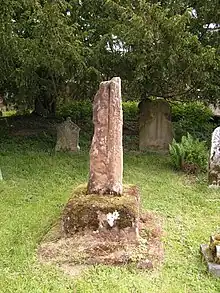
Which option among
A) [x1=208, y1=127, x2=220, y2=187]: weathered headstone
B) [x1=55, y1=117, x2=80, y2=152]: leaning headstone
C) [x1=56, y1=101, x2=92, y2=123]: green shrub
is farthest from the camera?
[x1=56, y1=101, x2=92, y2=123]: green shrub

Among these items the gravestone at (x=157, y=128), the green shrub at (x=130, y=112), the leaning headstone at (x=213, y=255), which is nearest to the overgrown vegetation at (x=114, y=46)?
the gravestone at (x=157, y=128)

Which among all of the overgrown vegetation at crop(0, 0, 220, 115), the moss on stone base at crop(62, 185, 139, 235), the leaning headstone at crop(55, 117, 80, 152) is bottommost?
the moss on stone base at crop(62, 185, 139, 235)

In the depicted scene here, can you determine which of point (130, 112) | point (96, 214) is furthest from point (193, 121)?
point (96, 214)

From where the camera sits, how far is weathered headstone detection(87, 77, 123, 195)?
4.68 metres

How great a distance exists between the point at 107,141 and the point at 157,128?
503 cm

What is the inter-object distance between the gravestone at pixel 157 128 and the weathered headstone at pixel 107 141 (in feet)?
16.2

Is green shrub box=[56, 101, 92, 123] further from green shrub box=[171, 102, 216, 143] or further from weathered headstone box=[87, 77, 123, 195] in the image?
weathered headstone box=[87, 77, 123, 195]

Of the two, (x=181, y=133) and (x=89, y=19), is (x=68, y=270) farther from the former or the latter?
(x=181, y=133)

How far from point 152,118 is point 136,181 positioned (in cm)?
281

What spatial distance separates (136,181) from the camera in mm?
7125

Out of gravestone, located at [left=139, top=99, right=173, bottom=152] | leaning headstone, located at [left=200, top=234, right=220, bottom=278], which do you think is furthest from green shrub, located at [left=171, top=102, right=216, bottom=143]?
leaning headstone, located at [left=200, top=234, right=220, bottom=278]

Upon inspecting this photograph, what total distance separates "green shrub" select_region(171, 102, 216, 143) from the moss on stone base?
20.9 ft

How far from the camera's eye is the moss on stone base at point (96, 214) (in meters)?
4.36

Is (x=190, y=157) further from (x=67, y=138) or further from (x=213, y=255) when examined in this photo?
(x=213, y=255)
